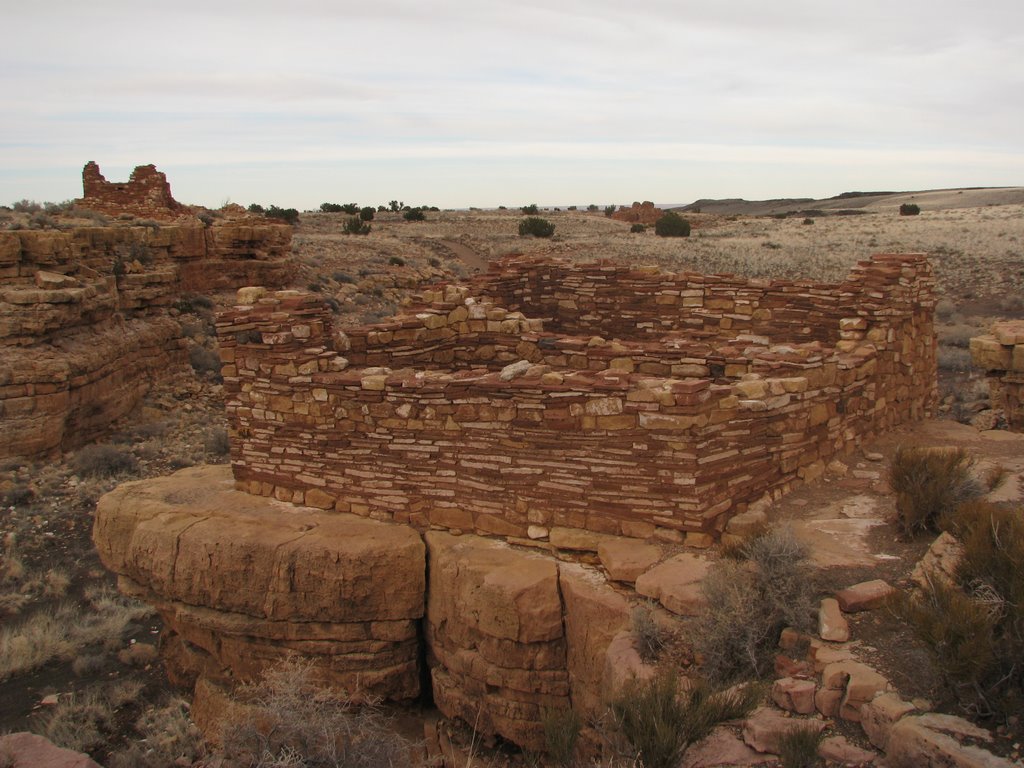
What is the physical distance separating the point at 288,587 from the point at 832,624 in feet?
12.7

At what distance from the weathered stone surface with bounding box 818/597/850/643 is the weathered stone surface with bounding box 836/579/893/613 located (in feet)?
0.17

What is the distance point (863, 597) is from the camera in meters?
4.26

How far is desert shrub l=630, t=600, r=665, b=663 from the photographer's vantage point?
4484mm

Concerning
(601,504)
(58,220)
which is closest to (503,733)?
(601,504)

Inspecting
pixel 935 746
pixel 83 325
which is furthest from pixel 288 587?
pixel 83 325

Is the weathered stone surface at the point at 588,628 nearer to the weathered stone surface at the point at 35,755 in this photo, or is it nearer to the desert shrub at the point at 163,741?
the weathered stone surface at the point at 35,755

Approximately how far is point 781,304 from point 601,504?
15.1ft

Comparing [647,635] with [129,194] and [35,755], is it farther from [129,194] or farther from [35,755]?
[129,194]

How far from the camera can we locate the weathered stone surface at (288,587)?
5.85 m

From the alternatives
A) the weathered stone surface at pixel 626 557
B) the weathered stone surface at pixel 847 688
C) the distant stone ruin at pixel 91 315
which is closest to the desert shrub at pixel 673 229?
the distant stone ruin at pixel 91 315

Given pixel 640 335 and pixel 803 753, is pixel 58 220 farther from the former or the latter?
pixel 803 753

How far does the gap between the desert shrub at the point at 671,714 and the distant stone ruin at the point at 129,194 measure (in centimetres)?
2289

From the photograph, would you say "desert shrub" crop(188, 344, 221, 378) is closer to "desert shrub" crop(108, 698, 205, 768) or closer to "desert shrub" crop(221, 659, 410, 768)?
"desert shrub" crop(108, 698, 205, 768)

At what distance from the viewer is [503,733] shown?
5535mm
